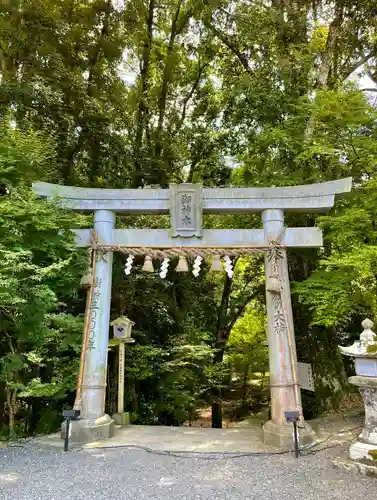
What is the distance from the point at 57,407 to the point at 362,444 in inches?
188

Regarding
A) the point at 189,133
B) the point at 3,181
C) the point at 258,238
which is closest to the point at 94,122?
the point at 189,133

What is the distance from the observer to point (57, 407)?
6.09m

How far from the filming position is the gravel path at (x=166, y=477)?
3.18 m

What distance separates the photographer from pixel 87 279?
511 centimetres

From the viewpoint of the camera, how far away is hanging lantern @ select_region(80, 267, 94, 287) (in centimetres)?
509

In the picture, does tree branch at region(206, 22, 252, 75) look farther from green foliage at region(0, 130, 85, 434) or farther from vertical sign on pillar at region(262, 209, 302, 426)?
green foliage at region(0, 130, 85, 434)

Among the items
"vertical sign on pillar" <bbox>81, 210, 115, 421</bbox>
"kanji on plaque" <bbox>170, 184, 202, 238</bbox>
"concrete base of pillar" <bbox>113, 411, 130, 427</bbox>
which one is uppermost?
"kanji on plaque" <bbox>170, 184, 202, 238</bbox>

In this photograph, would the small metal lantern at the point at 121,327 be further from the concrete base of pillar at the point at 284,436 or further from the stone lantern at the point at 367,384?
the stone lantern at the point at 367,384

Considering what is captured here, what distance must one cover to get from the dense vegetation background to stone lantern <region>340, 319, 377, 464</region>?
1.18 meters

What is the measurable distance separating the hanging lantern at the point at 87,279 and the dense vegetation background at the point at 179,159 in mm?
177

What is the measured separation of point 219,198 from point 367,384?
3.09 meters

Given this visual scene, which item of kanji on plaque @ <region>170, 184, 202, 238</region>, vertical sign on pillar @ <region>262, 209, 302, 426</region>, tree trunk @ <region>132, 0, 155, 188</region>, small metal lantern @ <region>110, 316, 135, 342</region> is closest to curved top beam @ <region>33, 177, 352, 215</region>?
kanji on plaque @ <region>170, 184, 202, 238</region>

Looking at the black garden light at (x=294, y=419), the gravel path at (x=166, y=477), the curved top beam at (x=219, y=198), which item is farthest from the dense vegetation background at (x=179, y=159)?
the black garden light at (x=294, y=419)

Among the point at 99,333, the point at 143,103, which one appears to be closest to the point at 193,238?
the point at 99,333
